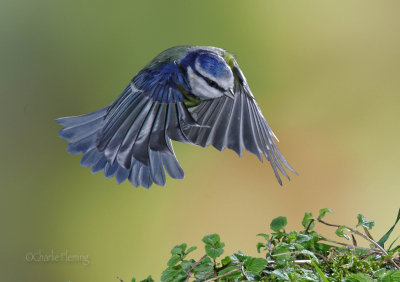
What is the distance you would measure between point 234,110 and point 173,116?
0.96ft

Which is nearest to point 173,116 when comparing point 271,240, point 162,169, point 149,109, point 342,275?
point 149,109

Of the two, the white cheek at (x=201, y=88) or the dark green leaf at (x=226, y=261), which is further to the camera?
the white cheek at (x=201, y=88)

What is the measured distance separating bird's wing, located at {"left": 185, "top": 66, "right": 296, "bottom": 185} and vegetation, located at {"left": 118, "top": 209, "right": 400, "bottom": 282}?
1.27 ft

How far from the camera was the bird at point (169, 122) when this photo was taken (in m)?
0.96

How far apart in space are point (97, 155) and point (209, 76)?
1.08ft

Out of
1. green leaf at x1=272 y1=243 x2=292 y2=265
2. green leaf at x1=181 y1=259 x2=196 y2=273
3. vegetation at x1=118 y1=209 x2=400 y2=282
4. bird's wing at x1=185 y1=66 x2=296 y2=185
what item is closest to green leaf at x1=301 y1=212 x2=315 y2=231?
vegetation at x1=118 y1=209 x2=400 y2=282

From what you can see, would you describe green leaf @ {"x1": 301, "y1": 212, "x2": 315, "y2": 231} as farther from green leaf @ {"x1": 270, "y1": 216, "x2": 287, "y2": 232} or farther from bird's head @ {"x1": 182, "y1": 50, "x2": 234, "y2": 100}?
bird's head @ {"x1": 182, "y1": 50, "x2": 234, "y2": 100}

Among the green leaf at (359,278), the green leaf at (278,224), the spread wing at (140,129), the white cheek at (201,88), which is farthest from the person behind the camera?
the white cheek at (201,88)

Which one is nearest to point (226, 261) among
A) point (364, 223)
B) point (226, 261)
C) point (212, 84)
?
point (226, 261)

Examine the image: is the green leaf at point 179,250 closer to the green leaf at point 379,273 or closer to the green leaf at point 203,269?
the green leaf at point 203,269

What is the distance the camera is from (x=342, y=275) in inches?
25.8

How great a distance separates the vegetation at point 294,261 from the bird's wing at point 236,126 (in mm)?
388

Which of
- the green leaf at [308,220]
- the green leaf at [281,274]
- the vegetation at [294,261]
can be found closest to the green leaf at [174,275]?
the vegetation at [294,261]

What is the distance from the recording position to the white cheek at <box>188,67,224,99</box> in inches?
41.9
